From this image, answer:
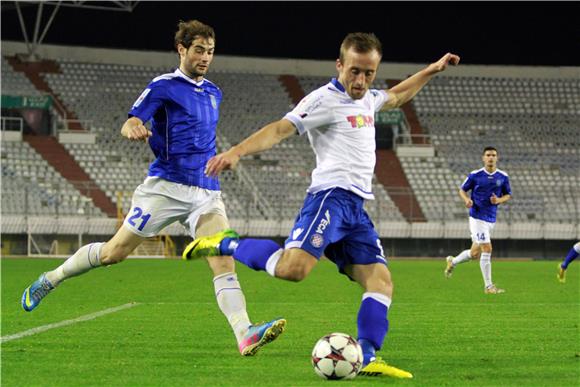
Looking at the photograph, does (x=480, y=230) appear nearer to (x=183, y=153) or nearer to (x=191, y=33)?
(x=183, y=153)

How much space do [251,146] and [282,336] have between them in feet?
10.5

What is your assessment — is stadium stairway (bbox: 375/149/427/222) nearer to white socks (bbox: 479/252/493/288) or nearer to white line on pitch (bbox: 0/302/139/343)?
white socks (bbox: 479/252/493/288)

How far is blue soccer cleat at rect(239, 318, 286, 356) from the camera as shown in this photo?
23.1 ft

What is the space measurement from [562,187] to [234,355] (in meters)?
30.5

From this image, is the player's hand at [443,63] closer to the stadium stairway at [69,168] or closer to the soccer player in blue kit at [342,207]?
the soccer player in blue kit at [342,207]

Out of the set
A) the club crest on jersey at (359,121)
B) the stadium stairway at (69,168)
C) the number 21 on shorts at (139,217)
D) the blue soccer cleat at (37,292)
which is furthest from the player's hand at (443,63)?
the stadium stairway at (69,168)

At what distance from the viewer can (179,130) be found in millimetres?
7953

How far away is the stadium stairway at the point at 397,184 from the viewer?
111 feet

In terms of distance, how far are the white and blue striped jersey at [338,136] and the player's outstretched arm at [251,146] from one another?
17cm

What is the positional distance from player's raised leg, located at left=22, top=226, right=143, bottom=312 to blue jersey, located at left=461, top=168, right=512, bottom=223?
939 cm

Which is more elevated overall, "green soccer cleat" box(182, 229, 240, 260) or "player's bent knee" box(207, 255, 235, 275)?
"green soccer cleat" box(182, 229, 240, 260)

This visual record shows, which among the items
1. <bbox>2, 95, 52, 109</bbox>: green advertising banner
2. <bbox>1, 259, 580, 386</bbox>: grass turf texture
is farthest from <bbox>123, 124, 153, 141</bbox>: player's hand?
<bbox>2, 95, 52, 109</bbox>: green advertising banner

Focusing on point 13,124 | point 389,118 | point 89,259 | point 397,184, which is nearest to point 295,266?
point 89,259

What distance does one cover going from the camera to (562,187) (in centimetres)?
3603
